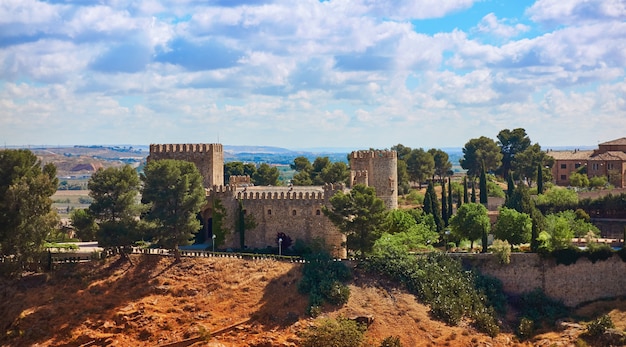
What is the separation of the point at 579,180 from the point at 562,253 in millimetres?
35443

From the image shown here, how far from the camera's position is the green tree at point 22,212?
44.9 meters

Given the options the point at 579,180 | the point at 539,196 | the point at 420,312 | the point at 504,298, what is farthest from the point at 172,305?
the point at 579,180

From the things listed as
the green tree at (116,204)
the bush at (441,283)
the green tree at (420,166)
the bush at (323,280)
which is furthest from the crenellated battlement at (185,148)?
the green tree at (420,166)

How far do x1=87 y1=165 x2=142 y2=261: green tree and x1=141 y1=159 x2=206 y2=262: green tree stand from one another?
1.16 m

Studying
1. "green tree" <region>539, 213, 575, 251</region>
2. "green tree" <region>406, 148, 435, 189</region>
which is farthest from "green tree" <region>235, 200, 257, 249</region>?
"green tree" <region>406, 148, 435, 189</region>

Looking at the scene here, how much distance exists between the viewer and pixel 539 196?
220ft

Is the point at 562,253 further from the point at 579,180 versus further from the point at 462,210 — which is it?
the point at 579,180

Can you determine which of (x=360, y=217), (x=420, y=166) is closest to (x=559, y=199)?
(x=420, y=166)

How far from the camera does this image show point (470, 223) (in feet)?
172

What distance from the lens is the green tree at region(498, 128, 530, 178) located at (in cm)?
9256

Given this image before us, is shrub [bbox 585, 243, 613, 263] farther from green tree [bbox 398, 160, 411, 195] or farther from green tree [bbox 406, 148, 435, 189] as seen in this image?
green tree [bbox 406, 148, 435, 189]

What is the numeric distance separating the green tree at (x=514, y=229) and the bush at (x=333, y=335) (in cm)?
1645

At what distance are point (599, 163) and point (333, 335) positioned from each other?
58.5 metres

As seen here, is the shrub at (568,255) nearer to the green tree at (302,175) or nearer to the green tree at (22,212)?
the green tree at (302,175)
